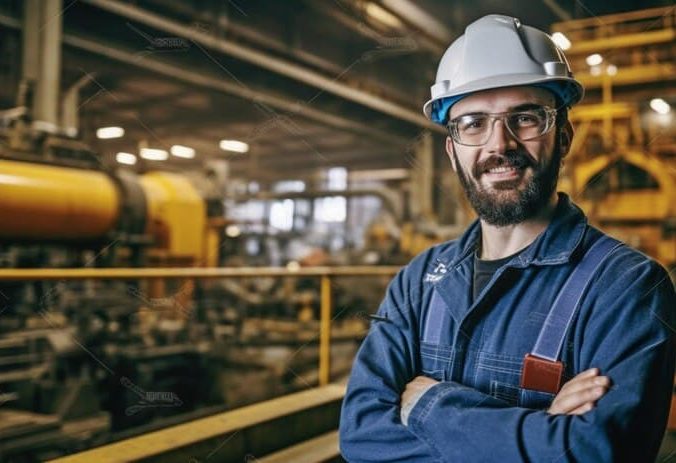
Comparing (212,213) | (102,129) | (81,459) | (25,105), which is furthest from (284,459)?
(102,129)

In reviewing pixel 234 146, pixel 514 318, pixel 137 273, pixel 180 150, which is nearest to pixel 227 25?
pixel 137 273

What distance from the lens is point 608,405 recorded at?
4.00 feet

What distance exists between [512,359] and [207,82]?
7480mm

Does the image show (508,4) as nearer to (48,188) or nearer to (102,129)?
(48,188)

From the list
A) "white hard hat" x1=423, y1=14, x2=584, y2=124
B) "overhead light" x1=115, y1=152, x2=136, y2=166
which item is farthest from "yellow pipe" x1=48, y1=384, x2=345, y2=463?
"overhead light" x1=115, y1=152, x2=136, y2=166

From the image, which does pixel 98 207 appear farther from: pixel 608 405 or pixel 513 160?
pixel 608 405

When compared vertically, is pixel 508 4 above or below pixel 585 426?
above

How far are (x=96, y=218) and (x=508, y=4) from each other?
26.1 ft

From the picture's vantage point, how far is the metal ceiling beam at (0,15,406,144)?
21.4 feet

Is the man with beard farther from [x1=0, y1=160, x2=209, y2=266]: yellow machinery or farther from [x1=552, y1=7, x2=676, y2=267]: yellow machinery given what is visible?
[x1=552, y1=7, x2=676, y2=267]: yellow machinery

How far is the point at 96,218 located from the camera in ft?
15.7

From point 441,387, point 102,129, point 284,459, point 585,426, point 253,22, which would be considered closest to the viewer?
point 585,426

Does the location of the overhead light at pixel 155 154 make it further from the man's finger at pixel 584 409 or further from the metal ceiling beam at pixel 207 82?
the man's finger at pixel 584 409

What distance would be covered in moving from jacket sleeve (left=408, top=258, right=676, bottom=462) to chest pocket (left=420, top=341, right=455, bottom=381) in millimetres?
142
